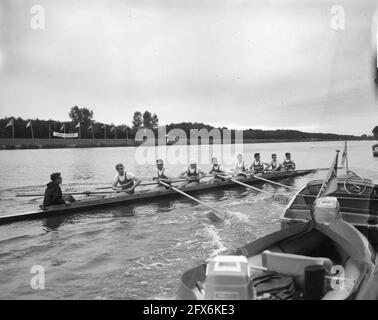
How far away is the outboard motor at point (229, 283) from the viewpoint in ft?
8.73

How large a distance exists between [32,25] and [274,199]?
1122cm

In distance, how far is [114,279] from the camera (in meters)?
6.00

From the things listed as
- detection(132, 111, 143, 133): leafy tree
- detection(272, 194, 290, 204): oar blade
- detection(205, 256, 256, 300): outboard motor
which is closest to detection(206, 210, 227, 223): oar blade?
detection(272, 194, 290, 204): oar blade

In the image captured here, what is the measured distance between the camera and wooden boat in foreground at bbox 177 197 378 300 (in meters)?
2.73

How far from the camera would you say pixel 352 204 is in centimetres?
711

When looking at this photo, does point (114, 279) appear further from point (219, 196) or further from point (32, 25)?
point (219, 196)

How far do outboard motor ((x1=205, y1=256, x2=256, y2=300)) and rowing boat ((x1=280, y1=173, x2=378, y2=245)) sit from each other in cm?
416

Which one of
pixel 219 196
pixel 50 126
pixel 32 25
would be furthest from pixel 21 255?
pixel 50 126

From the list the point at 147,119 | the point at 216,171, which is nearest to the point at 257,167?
the point at 216,171

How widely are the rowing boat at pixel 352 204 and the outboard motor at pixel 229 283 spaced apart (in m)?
4.16

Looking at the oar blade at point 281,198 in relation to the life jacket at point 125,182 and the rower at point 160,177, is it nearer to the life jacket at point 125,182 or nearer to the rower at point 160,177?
the rower at point 160,177

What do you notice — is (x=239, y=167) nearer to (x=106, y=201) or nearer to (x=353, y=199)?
(x=106, y=201)

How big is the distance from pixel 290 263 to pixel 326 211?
1558 millimetres

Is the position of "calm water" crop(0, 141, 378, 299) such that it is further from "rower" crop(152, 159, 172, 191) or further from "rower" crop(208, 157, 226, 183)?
"rower" crop(208, 157, 226, 183)
